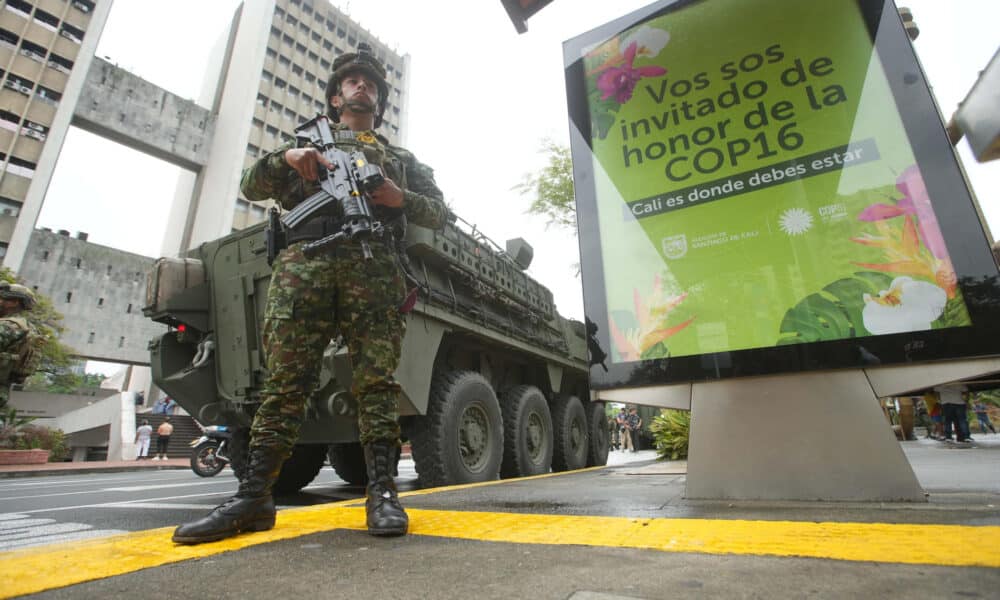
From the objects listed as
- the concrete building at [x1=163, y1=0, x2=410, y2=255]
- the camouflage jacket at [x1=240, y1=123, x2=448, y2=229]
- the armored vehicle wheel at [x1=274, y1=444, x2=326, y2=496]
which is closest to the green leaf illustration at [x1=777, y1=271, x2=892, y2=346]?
the camouflage jacket at [x1=240, y1=123, x2=448, y2=229]

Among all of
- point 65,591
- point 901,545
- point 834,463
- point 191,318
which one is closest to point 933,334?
point 834,463

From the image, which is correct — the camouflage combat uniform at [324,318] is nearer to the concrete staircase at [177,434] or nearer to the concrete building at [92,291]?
the concrete staircase at [177,434]

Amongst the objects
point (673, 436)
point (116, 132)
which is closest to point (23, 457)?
point (673, 436)

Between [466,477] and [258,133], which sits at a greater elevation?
[258,133]

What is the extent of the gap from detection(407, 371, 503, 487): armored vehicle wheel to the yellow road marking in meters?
1.88

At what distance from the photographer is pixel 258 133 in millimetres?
39875

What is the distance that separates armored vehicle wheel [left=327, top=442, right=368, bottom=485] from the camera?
214 inches

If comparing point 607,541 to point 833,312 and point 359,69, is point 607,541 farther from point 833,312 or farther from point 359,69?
point 359,69

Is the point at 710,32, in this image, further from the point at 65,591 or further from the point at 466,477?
the point at 466,477

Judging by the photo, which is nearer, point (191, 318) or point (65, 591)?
point (65, 591)

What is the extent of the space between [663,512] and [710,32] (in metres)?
2.19

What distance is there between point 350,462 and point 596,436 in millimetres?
3470


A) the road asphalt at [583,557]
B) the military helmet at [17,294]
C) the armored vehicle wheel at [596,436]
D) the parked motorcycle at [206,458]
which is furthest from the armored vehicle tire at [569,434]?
the parked motorcycle at [206,458]

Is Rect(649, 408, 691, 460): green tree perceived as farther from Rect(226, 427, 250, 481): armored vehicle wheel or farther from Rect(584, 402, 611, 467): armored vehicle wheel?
Rect(226, 427, 250, 481): armored vehicle wheel
